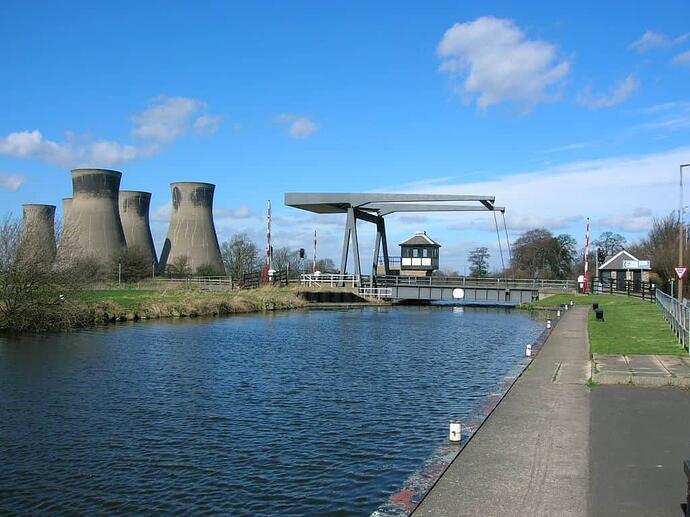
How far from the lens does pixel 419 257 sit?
233 feet

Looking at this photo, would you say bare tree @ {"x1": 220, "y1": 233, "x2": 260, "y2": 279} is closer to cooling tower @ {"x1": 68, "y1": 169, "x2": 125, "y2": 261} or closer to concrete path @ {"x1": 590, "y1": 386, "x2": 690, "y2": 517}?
cooling tower @ {"x1": 68, "y1": 169, "x2": 125, "y2": 261}

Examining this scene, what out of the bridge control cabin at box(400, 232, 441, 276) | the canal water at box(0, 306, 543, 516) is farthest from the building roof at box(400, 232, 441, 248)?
the canal water at box(0, 306, 543, 516)

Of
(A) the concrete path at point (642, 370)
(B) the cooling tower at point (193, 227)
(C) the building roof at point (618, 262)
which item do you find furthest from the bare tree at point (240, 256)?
(A) the concrete path at point (642, 370)

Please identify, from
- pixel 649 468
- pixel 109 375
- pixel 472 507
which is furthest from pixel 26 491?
pixel 109 375

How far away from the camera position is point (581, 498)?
5.46m

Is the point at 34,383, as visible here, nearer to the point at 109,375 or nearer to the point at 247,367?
the point at 109,375

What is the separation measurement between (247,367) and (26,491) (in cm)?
889

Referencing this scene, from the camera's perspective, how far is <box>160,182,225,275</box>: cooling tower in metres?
67.5

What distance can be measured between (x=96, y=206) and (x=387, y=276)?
28716mm

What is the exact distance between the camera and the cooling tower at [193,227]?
6750 cm

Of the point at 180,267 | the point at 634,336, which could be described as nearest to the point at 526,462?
the point at 634,336

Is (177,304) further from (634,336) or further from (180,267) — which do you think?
(180,267)

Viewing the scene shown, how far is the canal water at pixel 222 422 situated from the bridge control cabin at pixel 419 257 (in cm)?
5089

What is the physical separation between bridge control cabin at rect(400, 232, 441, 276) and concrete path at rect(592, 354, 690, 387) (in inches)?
2246
